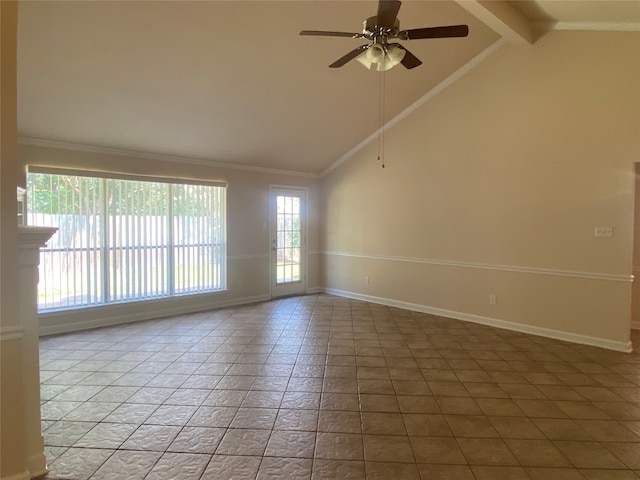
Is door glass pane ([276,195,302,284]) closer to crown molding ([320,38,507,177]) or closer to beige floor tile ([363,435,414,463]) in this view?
crown molding ([320,38,507,177])

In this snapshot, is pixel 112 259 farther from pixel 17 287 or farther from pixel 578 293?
pixel 578 293

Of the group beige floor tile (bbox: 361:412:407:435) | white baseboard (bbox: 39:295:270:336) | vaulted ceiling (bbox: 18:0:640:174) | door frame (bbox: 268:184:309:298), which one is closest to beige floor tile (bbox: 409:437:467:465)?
beige floor tile (bbox: 361:412:407:435)

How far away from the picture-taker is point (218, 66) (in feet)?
12.4

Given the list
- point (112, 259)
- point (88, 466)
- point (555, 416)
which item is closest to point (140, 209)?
point (112, 259)

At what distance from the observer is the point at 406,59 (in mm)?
3119

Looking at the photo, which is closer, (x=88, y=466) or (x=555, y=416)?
(x=88, y=466)

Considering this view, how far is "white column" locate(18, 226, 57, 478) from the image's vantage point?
1980mm

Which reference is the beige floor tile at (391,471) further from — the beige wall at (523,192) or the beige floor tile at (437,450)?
the beige wall at (523,192)

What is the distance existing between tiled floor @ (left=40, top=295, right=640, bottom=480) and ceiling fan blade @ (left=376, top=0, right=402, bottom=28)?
2799 mm

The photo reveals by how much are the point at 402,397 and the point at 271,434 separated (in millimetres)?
1125

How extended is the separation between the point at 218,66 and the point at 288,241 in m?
3.79

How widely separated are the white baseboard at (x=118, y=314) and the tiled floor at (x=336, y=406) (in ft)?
0.75

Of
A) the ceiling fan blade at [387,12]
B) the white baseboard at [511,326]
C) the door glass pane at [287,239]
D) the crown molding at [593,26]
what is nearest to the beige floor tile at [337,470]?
the ceiling fan blade at [387,12]

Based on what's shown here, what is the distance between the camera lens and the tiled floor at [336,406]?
Answer: 2119 millimetres
